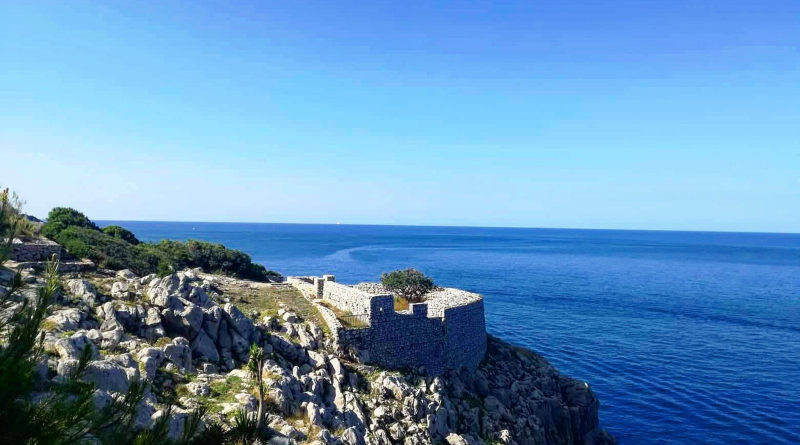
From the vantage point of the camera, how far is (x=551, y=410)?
→ 32469 mm

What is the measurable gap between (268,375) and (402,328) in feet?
33.3

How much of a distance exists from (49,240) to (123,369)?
2205 cm

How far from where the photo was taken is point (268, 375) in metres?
20.6

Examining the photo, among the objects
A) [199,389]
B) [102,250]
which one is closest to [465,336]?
[199,389]

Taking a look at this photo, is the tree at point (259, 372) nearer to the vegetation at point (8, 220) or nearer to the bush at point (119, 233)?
the vegetation at point (8, 220)

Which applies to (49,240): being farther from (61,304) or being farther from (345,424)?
(345,424)

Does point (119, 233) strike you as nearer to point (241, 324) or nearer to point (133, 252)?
point (133, 252)

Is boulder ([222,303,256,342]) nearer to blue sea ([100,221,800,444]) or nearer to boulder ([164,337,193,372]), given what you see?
boulder ([164,337,193,372])

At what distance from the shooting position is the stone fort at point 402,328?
90.1 ft

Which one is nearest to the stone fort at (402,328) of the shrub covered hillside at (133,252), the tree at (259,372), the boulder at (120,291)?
the tree at (259,372)

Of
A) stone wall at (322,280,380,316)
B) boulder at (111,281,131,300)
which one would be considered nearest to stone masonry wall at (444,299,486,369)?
stone wall at (322,280,380,316)

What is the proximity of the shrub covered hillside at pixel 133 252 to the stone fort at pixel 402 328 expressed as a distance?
976 cm

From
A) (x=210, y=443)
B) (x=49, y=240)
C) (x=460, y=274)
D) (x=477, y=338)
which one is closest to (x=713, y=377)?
(x=477, y=338)

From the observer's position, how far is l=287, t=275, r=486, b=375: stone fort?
27.5 meters
